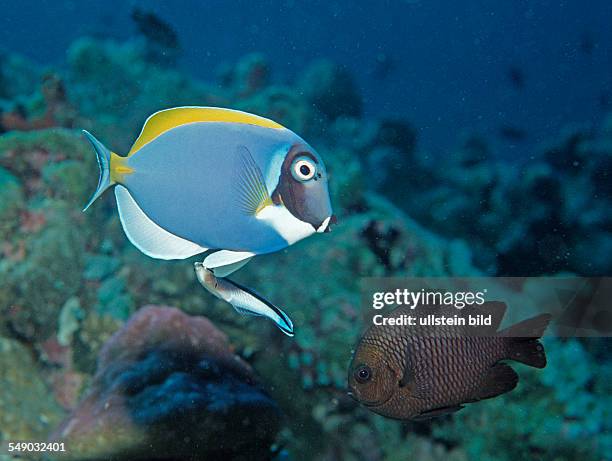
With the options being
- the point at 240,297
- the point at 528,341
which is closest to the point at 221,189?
the point at 240,297

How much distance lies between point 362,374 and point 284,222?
2.04ft

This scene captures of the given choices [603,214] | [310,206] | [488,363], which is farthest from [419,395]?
[603,214]

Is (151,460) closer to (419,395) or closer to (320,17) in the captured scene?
(419,395)

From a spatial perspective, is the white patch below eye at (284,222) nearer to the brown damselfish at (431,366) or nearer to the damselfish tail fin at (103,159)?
the damselfish tail fin at (103,159)

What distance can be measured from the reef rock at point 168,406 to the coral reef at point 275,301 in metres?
0.01

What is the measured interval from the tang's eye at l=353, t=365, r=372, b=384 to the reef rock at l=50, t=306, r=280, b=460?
99 centimetres

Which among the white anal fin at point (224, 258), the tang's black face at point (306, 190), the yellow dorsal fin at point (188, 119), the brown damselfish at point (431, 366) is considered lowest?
the brown damselfish at point (431, 366)

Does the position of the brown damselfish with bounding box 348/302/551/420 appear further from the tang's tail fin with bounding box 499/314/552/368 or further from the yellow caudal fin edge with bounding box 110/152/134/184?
the yellow caudal fin edge with bounding box 110/152/134/184

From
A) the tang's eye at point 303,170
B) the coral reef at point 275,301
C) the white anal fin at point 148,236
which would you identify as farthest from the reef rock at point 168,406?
the tang's eye at point 303,170

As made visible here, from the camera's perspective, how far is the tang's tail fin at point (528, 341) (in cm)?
142

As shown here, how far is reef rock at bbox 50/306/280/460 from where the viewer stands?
2.12m

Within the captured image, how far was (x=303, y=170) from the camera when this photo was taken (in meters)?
1.06

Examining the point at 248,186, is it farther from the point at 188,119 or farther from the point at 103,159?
the point at 103,159

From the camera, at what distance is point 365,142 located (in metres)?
7.41
